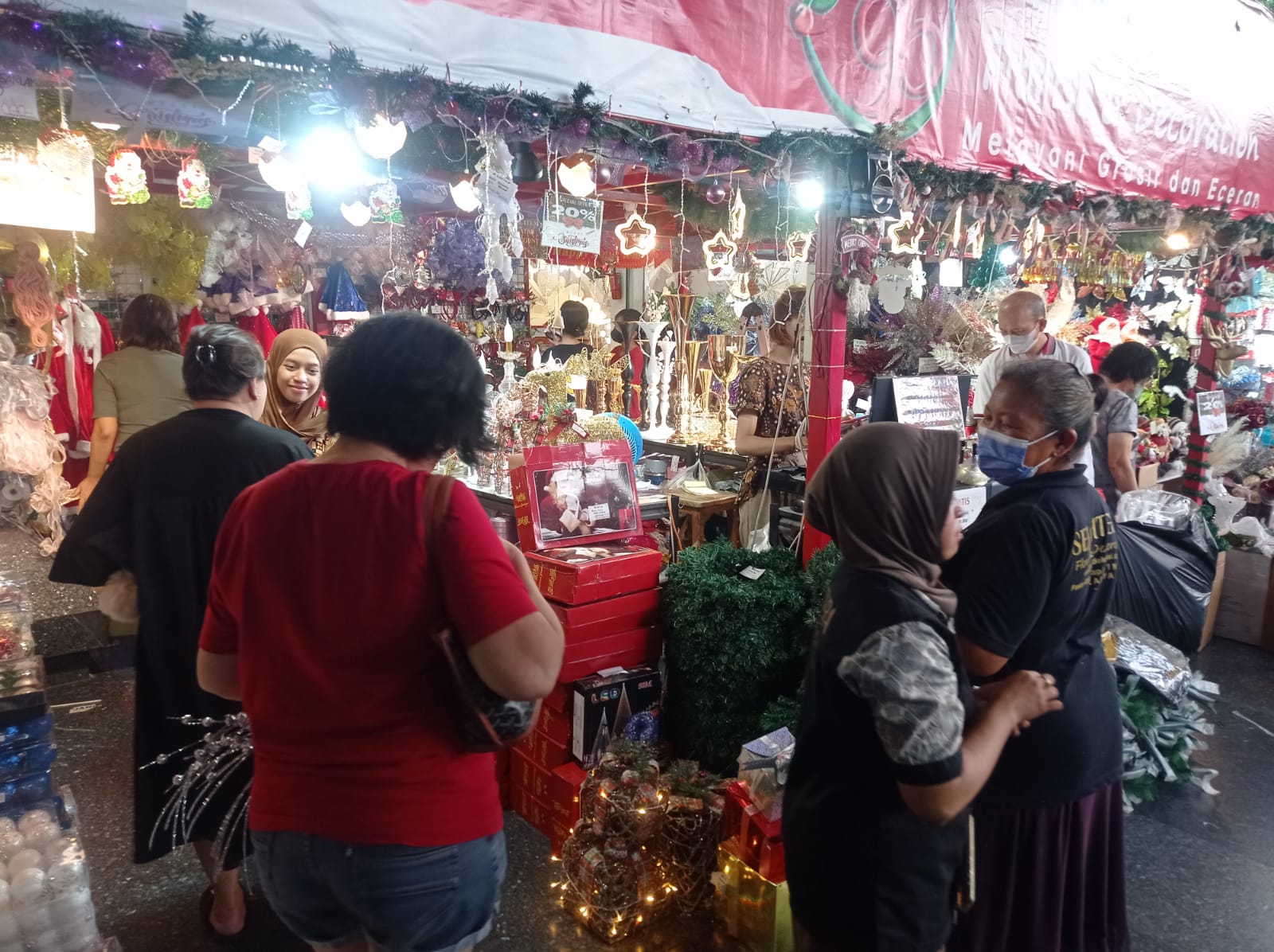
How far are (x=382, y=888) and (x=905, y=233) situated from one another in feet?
11.5

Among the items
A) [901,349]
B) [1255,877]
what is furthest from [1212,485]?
[1255,877]

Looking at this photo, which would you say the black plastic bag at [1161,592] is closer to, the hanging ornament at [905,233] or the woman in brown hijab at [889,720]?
the hanging ornament at [905,233]

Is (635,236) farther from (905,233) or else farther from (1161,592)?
(1161,592)

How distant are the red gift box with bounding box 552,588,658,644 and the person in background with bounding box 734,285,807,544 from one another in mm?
878

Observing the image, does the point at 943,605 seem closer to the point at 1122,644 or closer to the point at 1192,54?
the point at 1122,644

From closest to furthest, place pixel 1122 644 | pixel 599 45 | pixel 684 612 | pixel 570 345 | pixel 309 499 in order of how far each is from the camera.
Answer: pixel 309 499, pixel 599 45, pixel 684 612, pixel 1122 644, pixel 570 345

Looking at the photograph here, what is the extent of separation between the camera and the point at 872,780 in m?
1.29

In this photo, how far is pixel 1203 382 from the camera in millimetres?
6039

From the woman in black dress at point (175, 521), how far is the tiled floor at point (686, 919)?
50 cm

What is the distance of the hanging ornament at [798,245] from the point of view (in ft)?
15.6

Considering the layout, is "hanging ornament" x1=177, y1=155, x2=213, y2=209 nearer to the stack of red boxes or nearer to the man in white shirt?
the stack of red boxes

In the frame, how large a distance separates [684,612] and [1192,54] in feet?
14.8

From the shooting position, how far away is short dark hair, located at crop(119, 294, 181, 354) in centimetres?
368

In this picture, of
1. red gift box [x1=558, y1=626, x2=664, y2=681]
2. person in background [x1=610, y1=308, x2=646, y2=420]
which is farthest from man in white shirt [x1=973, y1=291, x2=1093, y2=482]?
person in background [x1=610, y1=308, x2=646, y2=420]
